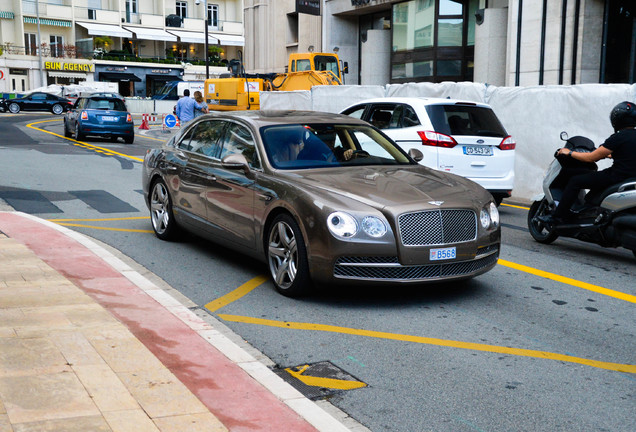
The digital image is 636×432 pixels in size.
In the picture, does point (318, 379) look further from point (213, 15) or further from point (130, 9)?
point (213, 15)

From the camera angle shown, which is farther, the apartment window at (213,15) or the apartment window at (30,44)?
the apartment window at (213,15)

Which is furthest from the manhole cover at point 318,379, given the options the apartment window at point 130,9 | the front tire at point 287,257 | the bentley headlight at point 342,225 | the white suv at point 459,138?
the apartment window at point 130,9

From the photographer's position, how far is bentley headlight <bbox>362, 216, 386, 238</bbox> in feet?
A: 19.5

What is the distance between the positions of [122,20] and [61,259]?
66.0m

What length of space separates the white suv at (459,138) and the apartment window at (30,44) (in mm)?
60158

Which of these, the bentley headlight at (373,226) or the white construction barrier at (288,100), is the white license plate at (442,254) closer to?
the bentley headlight at (373,226)

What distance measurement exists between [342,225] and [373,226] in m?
0.24

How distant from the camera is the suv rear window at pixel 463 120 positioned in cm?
1148

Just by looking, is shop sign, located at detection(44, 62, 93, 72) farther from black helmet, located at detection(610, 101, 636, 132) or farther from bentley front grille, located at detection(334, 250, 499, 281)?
bentley front grille, located at detection(334, 250, 499, 281)

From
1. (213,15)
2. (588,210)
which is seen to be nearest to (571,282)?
(588,210)

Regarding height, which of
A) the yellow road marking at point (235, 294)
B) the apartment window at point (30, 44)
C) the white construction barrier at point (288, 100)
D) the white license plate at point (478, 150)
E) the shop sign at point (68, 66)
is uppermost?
the apartment window at point (30, 44)

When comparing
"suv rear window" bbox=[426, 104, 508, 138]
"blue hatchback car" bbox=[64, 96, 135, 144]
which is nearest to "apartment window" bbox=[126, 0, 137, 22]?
"blue hatchback car" bbox=[64, 96, 135, 144]

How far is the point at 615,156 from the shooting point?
788 centimetres

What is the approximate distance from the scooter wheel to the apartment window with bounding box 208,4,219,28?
69.3 m
